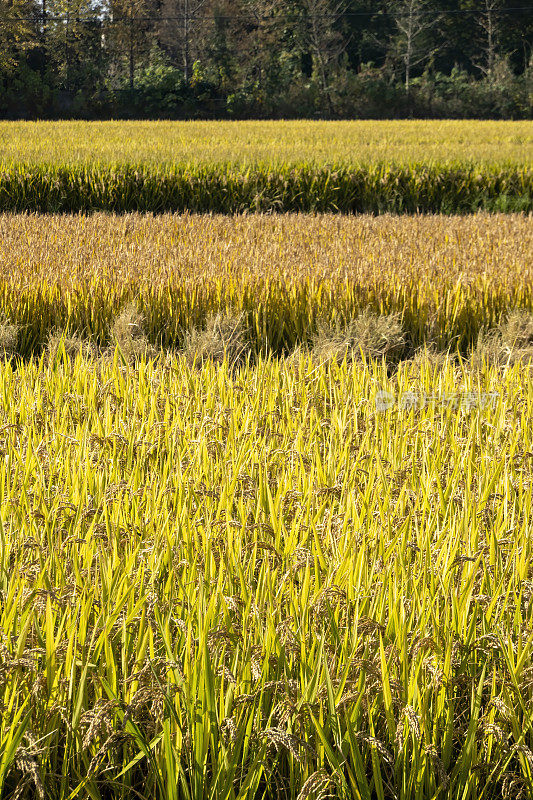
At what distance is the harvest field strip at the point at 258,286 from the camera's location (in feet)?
14.1

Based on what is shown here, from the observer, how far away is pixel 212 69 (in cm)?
3123

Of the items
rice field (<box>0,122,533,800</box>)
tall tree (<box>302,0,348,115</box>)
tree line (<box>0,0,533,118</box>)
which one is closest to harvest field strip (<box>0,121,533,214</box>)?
rice field (<box>0,122,533,800</box>)

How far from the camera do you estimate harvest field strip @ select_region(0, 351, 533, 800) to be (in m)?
1.15

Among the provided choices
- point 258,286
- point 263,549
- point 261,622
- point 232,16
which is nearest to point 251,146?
point 258,286

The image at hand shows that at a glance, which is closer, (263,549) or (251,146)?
(263,549)

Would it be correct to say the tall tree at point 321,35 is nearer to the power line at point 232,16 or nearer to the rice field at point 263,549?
the power line at point 232,16

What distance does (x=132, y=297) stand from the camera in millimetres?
4387

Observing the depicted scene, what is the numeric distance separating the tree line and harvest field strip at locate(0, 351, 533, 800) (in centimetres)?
2815

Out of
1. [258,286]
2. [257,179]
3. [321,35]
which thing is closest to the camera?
[258,286]

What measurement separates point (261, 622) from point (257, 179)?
947cm

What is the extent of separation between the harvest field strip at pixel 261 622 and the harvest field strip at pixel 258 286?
2007mm

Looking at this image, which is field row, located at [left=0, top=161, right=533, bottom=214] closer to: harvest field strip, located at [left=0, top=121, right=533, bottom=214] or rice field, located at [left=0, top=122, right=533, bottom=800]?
harvest field strip, located at [left=0, top=121, right=533, bottom=214]

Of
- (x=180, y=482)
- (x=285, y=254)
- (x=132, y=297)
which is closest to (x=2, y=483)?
(x=180, y=482)

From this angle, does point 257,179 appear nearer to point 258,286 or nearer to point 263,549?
point 258,286
